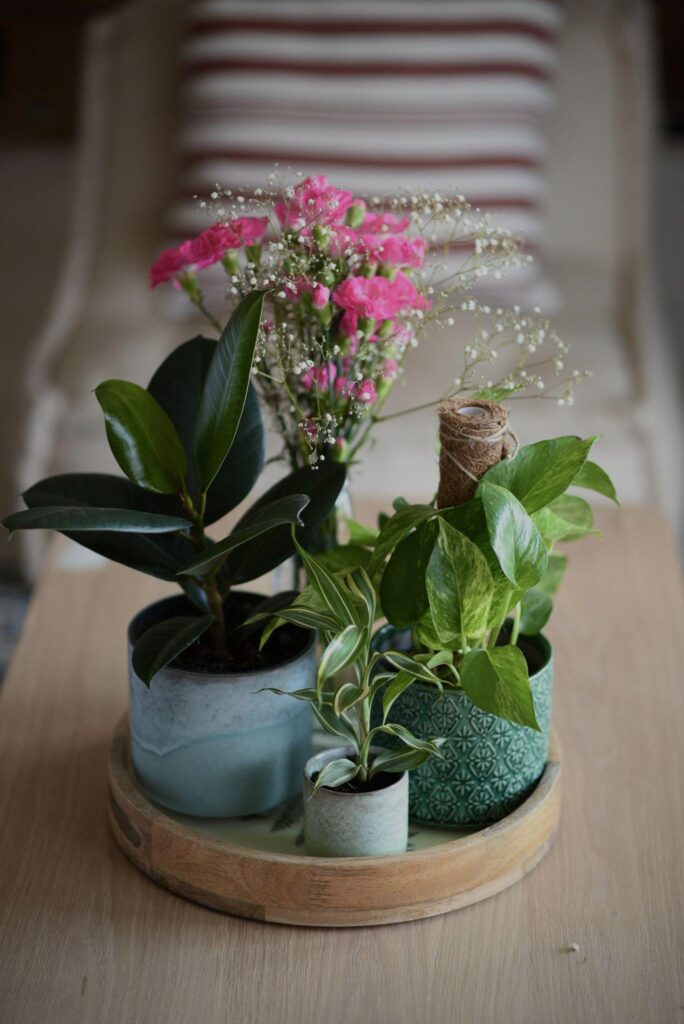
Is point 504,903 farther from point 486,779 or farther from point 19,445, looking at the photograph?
point 19,445

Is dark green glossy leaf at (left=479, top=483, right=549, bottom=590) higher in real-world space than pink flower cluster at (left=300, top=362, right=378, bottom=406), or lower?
lower

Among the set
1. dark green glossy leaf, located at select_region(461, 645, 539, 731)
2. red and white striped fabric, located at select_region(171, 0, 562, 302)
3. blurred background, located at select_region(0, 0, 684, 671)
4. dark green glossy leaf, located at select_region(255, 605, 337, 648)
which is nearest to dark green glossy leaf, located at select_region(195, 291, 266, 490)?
dark green glossy leaf, located at select_region(255, 605, 337, 648)

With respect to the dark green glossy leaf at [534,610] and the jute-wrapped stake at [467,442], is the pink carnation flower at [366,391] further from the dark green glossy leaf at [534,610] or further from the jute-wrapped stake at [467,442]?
the dark green glossy leaf at [534,610]

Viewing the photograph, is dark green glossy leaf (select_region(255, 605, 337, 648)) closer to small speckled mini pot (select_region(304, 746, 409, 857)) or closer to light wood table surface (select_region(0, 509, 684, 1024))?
small speckled mini pot (select_region(304, 746, 409, 857))

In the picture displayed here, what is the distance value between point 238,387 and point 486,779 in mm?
307

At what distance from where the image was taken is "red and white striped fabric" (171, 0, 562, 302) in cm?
192

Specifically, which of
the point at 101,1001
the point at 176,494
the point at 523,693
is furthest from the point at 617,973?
the point at 176,494

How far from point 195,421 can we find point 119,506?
0.08 m

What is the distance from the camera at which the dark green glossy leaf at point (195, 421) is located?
0.81 m

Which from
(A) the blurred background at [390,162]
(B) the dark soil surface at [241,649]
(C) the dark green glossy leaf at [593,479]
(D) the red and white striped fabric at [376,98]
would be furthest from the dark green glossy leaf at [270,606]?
(D) the red and white striped fabric at [376,98]

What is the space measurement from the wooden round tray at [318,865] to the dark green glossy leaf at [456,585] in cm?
14

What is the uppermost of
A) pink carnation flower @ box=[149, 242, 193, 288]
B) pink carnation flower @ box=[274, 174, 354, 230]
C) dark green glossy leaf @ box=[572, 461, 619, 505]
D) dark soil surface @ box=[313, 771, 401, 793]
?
pink carnation flower @ box=[274, 174, 354, 230]

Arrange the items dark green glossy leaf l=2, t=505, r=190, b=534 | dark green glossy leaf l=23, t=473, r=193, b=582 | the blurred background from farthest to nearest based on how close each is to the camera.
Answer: the blurred background → dark green glossy leaf l=23, t=473, r=193, b=582 → dark green glossy leaf l=2, t=505, r=190, b=534

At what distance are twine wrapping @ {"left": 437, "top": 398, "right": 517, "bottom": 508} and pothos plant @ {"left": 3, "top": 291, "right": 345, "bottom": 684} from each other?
2.8 inches
